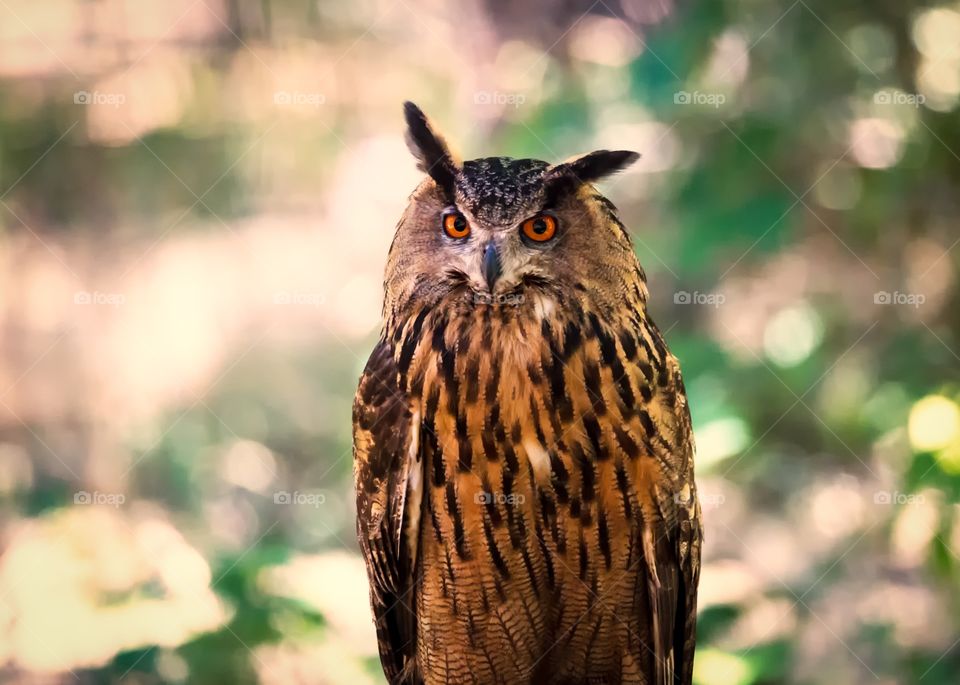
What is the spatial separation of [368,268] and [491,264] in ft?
5.26

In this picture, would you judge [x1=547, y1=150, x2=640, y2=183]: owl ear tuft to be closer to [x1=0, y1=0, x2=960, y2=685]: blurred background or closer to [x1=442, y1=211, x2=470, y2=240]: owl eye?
[x1=442, y1=211, x2=470, y2=240]: owl eye

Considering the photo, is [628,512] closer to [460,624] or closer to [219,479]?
[460,624]

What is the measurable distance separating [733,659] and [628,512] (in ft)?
2.99

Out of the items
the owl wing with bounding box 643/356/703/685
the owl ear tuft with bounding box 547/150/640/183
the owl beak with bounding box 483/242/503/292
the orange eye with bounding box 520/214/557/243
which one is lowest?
the owl wing with bounding box 643/356/703/685

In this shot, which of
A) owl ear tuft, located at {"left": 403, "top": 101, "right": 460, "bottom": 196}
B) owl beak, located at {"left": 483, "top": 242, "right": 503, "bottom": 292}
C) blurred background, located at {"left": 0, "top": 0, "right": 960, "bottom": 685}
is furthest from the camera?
blurred background, located at {"left": 0, "top": 0, "right": 960, "bottom": 685}

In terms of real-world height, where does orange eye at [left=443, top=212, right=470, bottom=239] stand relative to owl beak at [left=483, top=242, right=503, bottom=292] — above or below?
above

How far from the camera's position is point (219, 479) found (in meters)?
2.88

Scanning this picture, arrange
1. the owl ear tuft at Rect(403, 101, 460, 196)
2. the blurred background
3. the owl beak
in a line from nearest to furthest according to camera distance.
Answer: the owl beak → the owl ear tuft at Rect(403, 101, 460, 196) → the blurred background

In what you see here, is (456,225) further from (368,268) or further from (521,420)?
(368,268)

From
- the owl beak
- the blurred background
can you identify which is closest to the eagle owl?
the owl beak

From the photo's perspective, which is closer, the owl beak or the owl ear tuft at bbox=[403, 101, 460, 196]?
the owl beak

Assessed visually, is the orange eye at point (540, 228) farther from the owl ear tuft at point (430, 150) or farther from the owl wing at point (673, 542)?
the owl wing at point (673, 542)

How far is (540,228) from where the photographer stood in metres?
1.47

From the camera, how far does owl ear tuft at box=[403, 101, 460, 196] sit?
152cm
